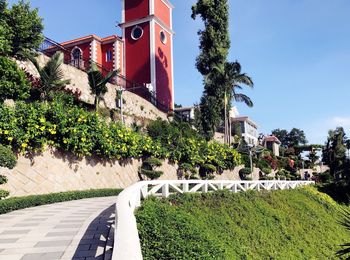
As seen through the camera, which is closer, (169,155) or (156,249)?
(156,249)

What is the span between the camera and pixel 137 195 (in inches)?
361

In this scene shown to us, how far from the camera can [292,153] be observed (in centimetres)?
7156

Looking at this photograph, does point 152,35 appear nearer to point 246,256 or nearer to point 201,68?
point 201,68

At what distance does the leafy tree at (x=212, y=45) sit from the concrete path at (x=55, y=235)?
23.9 meters

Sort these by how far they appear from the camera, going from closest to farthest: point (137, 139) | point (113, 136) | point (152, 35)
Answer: point (113, 136) → point (137, 139) → point (152, 35)

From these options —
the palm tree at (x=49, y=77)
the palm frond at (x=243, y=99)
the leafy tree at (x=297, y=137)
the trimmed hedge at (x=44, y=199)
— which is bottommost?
the trimmed hedge at (x=44, y=199)

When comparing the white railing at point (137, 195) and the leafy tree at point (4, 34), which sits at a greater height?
the leafy tree at point (4, 34)

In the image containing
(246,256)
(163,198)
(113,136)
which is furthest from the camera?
(113,136)

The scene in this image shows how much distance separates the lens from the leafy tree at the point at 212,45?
32.4 metres

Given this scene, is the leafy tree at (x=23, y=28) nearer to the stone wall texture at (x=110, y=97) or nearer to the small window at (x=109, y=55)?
the stone wall texture at (x=110, y=97)

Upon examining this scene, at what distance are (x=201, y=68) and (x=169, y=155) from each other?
11.4 metres

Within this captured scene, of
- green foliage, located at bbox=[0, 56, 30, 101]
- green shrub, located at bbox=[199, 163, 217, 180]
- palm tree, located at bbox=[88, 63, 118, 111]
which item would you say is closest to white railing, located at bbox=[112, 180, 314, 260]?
green shrub, located at bbox=[199, 163, 217, 180]

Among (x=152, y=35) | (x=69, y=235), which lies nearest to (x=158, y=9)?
(x=152, y=35)

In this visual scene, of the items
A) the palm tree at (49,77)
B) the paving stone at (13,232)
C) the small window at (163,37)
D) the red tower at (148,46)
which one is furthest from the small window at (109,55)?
the paving stone at (13,232)
